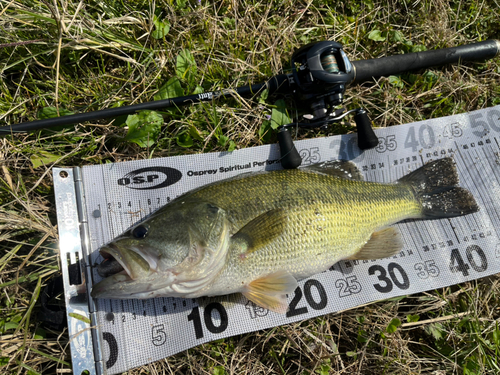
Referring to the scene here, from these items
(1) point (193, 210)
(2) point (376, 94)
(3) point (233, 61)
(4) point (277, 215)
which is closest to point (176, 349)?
(1) point (193, 210)

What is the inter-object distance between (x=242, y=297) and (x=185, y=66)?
2023 mm

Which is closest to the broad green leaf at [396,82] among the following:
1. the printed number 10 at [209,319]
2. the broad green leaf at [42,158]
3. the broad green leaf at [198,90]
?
the broad green leaf at [198,90]

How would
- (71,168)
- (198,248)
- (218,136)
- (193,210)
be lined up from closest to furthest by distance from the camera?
1. (198,248)
2. (193,210)
3. (71,168)
4. (218,136)

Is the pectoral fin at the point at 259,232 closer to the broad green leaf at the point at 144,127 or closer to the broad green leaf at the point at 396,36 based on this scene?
the broad green leaf at the point at 144,127

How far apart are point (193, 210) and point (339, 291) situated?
4.52 ft

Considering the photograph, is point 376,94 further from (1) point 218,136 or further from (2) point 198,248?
(2) point 198,248

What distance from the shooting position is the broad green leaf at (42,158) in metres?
2.40

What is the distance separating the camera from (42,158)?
2424mm

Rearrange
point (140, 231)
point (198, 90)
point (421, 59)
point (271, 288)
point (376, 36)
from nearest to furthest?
point (140, 231) < point (271, 288) < point (198, 90) < point (421, 59) < point (376, 36)

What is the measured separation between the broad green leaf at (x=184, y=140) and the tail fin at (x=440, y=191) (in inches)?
72.9

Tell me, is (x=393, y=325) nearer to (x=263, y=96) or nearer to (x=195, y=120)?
(x=263, y=96)

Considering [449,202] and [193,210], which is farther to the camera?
[449,202]

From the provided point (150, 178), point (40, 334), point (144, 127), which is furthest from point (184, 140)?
point (40, 334)

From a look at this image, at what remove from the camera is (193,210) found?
1950 mm
